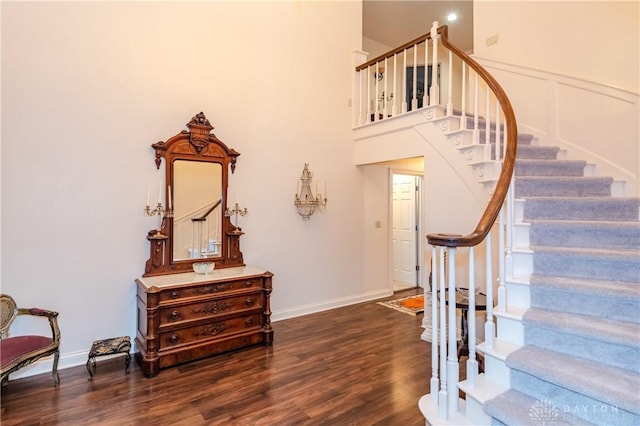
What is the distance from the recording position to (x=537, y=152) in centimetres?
360

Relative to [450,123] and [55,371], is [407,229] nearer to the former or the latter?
[450,123]

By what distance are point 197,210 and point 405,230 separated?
387 cm

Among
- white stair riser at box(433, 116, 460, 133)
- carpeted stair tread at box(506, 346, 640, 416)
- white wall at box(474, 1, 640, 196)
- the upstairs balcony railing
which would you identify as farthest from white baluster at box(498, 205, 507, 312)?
white wall at box(474, 1, 640, 196)


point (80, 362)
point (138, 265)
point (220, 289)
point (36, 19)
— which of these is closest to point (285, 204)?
point (220, 289)

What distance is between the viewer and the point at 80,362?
2896 millimetres

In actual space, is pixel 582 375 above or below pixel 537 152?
below

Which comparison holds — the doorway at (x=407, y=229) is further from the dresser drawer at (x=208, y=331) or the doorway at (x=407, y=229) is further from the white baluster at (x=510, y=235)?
the white baluster at (x=510, y=235)

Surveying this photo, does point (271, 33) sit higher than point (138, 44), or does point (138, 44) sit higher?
point (271, 33)

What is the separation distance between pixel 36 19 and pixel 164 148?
136 centimetres

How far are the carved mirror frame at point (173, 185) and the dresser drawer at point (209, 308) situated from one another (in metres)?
0.55

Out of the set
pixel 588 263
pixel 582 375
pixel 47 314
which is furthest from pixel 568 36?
pixel 47 314

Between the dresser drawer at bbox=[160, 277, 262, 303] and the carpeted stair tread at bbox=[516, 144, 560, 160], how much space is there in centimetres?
305

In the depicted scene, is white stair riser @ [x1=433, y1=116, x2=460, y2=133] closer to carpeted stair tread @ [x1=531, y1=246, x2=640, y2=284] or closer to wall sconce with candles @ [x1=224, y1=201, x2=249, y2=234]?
carpeted stair tread @ [x1=531, y1=246, x2=640, y2=284]

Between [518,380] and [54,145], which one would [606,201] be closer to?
[518,380]
